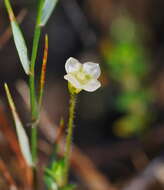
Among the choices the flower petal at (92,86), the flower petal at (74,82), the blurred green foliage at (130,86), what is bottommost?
the blurred green foliage at (130,86)

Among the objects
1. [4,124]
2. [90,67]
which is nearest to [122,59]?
[4,124]

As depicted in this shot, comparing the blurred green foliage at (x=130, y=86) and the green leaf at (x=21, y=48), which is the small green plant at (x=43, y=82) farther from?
the blurred green foliage at (x=130, y=86)

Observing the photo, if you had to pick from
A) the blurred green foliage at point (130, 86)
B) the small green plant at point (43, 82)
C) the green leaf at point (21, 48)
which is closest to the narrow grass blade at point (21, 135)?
the small green plant at point (43, 82)

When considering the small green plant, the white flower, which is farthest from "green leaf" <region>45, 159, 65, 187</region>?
the white flower

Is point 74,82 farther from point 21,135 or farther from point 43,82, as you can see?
point 21,135

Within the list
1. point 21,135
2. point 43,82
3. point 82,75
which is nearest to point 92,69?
point 82,75

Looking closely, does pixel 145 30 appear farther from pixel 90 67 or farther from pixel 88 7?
pixel 90 67

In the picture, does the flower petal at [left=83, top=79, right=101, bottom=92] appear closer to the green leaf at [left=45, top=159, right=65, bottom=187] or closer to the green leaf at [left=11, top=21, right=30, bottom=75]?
the green leaf at [left=11, top=21, right=30, bottom=75]
